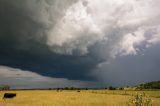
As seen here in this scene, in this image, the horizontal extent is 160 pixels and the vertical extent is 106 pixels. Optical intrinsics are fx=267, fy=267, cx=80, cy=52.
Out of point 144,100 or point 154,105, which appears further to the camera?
point 154,105

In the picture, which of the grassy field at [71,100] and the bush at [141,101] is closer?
the bush at [141,101]

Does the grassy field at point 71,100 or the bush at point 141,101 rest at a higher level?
the grassy field at point 71,100

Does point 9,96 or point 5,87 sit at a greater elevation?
point 5,87

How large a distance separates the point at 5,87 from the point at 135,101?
165111mm

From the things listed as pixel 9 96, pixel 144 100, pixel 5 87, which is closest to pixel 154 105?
pixel 144 100

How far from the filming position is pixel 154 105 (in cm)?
4569

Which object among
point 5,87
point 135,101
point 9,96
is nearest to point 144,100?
point 135,101

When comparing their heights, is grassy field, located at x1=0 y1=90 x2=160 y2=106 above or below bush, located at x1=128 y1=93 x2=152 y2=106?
above

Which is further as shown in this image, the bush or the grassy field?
the grassy field

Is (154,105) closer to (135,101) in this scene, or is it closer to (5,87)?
(135,101)

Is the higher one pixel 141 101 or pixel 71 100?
pixel 71 100

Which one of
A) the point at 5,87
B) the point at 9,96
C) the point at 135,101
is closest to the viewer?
the point at 135,101

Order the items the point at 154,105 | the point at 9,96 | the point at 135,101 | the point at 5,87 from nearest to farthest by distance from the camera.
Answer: the point at 135,101 → the point at 154,105 → the point at 9,96 → the point at 5,87

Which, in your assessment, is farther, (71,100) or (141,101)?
(71,100)
